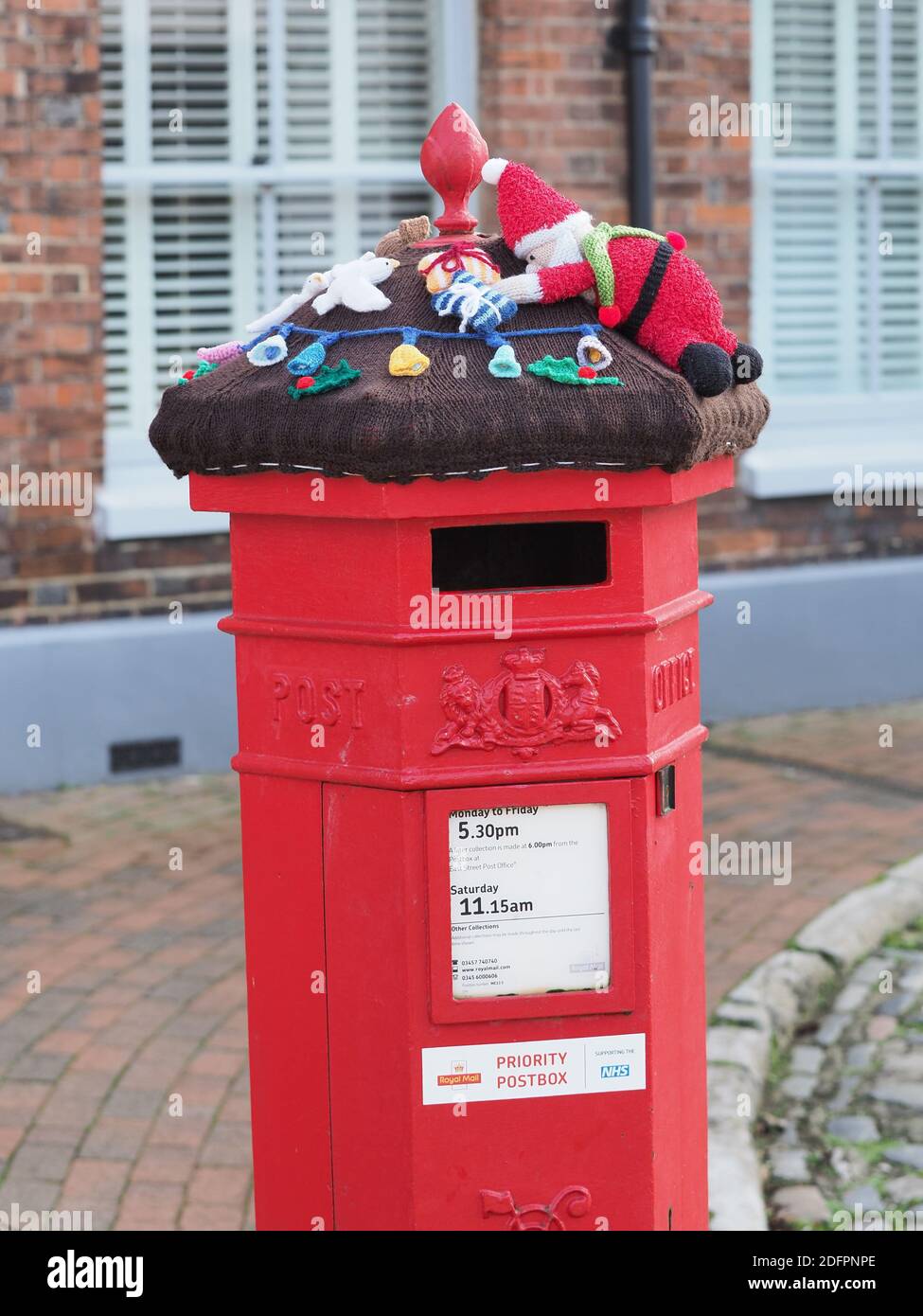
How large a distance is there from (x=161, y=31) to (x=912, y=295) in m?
3.91

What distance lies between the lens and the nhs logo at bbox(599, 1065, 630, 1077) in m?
2.48

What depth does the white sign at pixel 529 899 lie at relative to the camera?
239cm

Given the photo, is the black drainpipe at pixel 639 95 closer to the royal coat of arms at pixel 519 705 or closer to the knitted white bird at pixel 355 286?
the knitted white bird at pixel 355 286

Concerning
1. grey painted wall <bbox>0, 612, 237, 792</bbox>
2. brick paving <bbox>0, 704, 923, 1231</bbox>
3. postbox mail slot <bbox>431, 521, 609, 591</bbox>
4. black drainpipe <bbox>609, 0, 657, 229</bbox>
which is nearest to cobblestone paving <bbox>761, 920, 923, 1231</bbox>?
brick paving <bbox>0, 704, 923, 1231</bbox>

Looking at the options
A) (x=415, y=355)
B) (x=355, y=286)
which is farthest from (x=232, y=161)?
(x=415, y=355)

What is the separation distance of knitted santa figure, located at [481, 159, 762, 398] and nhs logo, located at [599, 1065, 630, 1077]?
94 cm

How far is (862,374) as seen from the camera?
8.58 meters

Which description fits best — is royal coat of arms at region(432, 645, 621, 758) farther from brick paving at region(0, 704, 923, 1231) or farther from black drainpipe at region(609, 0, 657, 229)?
black drainpipe at region(609, 0, 657, 229)

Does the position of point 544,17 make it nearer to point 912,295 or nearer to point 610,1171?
point 912,295

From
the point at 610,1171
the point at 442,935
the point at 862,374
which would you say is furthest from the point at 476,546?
the point at 862,374

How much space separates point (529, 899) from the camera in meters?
2.43

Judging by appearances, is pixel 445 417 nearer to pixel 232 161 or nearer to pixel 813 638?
pixel 232 161

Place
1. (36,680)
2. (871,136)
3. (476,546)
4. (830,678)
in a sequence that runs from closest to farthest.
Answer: (476,546)
(36,680)
(830,678)
(871,136)

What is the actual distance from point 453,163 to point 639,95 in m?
4.90
